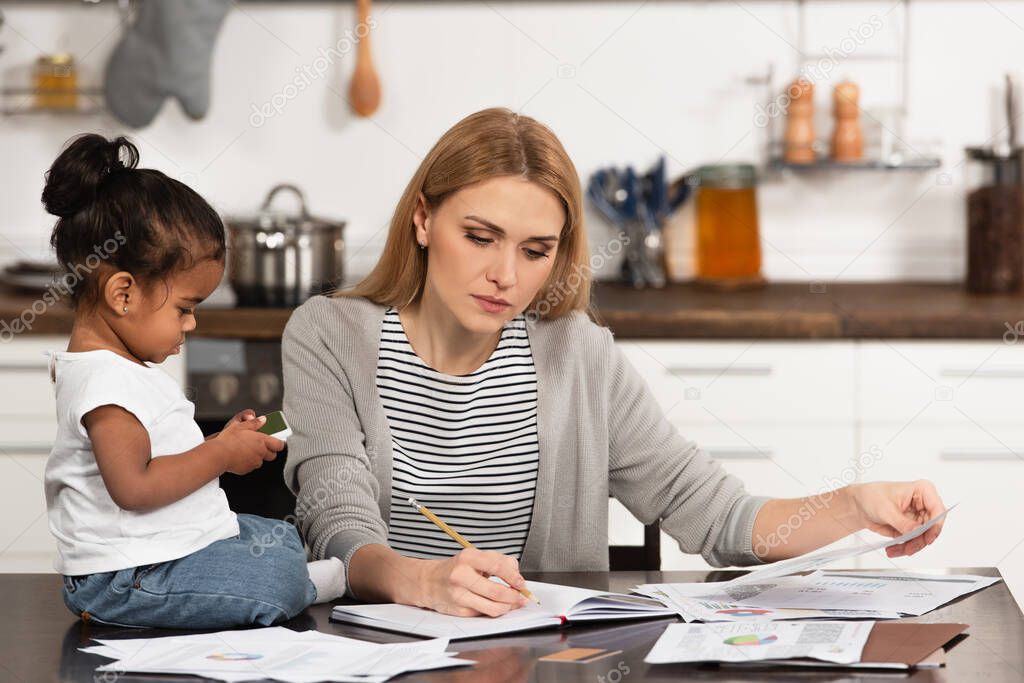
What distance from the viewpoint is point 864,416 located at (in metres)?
2.67

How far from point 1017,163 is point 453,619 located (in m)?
2.27

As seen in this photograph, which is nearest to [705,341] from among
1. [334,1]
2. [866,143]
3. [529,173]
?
[866,143]

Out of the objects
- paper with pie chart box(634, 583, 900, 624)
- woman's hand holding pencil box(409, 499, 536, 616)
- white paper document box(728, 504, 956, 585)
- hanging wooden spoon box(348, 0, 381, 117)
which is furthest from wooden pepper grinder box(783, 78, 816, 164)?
woman's hand holding pencil box(409, 499, 536, 616)

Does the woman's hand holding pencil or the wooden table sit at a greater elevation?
the woman's hand holding pencil

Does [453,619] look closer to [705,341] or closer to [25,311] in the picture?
[705,341]

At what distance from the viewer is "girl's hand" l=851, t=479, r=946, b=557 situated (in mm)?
1464

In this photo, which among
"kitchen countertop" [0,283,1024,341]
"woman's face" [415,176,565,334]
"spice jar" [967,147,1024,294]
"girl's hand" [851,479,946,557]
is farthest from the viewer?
"spice jar" [967,147,1024,294]

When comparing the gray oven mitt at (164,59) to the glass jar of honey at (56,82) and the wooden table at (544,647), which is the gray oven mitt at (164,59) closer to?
the glass jar of honey at (56,82)

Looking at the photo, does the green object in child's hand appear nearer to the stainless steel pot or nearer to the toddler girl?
the toddler girl

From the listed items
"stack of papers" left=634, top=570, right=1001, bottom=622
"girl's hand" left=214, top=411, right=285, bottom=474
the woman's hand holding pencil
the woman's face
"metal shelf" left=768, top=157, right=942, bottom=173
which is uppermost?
"metal shelf" left=768, top=157, right=942, bottom=173

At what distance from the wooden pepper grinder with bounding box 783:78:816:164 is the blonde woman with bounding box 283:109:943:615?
1529 millimetres

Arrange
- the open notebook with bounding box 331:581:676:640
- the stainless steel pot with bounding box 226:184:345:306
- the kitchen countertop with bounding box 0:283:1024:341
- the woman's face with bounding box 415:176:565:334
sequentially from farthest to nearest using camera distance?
the stainless steel pot with bounding box 226:184:345:306, the kitchen countertop with bounding box 0:283:1024:341, the woman's face with bounding box 415:176:565:334, the open notebook with bounding box 331:581:676:640

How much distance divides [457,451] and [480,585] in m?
0.47

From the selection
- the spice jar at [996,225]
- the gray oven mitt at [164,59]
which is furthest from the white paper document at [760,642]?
the gray oven mitt at [164,59]
